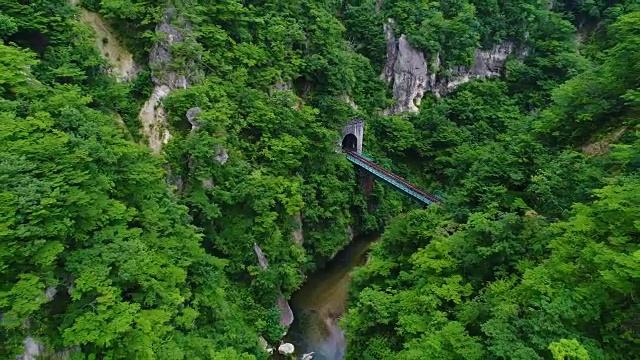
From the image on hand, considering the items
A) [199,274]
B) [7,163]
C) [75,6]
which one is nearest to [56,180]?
[7,163]

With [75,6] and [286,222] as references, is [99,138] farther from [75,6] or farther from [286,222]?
[286,222]

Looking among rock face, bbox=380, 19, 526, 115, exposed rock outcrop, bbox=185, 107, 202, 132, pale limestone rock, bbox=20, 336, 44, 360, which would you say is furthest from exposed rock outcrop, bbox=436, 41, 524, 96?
pale limestone rock, bbox=20, 336, 44, 360

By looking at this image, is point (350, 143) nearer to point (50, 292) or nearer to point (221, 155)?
point (221, 155)

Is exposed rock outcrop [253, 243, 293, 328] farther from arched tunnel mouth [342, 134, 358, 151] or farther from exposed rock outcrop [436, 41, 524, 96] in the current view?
exposed rock outcrop [436, 41, 524, 96]

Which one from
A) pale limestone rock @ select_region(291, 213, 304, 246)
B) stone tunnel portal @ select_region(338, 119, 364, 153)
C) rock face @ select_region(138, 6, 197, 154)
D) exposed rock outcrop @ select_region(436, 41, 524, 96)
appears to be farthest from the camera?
exposed rock outcrop @ select_region(436, 41, 524, 96)

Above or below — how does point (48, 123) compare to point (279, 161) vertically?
above

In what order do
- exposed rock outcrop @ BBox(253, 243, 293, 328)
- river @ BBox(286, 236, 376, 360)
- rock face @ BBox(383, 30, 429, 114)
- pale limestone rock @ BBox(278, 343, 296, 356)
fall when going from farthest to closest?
rock face @ BBox(383, 30, 429, 114)
river @ BBox(286, 236, 376, 360)
exposed rock outcrop @ BBox(253, 243, 293, 328)
pale limestone rock @ BBox(278, 343, 296, 356)
